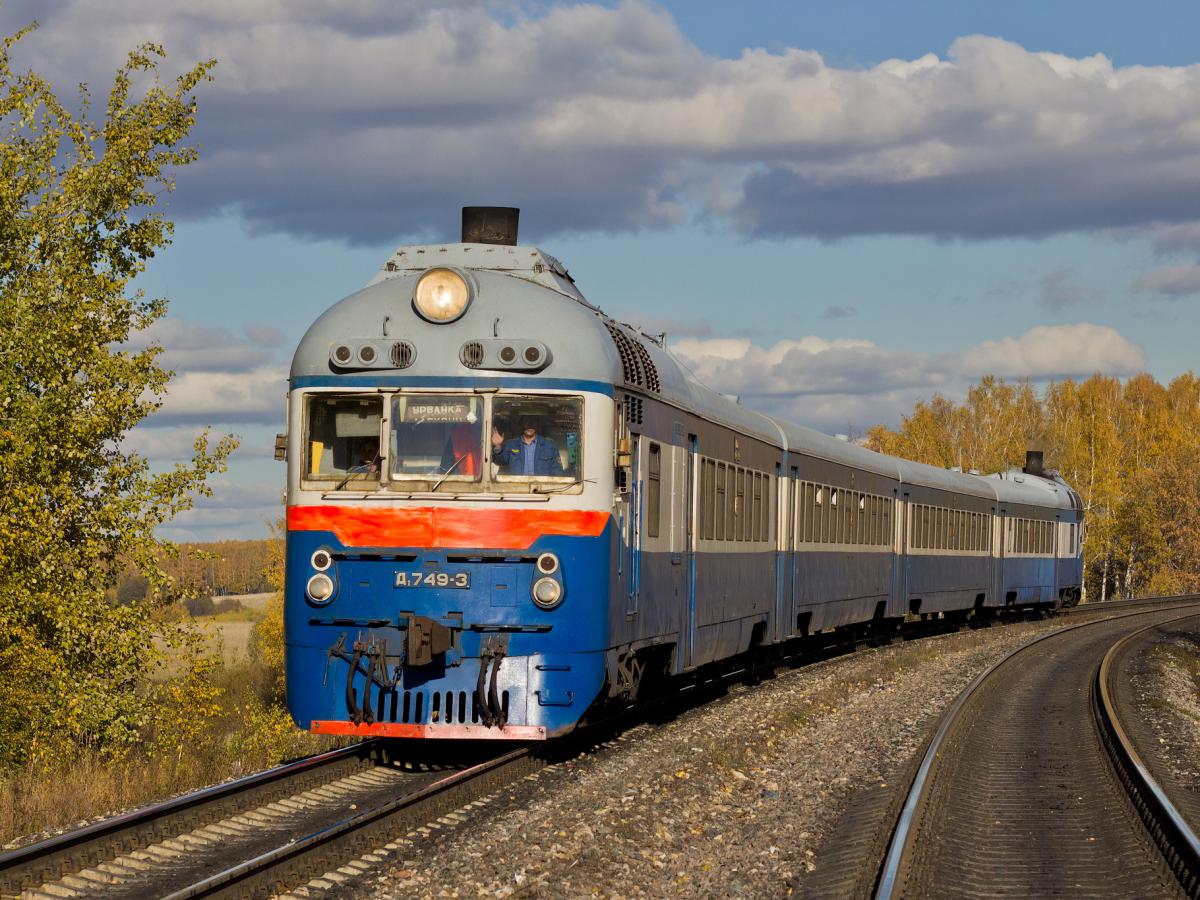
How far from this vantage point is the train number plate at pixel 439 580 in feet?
34.1

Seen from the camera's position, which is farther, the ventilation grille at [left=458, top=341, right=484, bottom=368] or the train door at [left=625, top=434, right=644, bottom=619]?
the train door at [left=625, top=434, right=644, bottom=619]

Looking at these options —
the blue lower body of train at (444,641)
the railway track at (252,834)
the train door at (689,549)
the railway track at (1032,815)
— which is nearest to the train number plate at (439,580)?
the blue lower body of train at (444,641)

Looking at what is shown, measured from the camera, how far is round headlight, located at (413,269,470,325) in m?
10.9

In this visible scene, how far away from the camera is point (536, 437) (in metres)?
10.7

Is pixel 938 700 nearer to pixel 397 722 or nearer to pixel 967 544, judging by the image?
pixel 397 722

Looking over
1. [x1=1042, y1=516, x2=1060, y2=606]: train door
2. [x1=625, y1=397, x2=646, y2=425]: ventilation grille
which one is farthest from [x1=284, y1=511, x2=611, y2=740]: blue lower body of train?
[x1=1042, y1=516, x2=1060, y2=606]: train door

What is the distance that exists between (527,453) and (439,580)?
1057 mm

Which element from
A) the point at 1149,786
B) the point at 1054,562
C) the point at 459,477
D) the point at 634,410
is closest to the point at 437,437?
the point at 459,477

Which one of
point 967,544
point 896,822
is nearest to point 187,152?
point 896,822

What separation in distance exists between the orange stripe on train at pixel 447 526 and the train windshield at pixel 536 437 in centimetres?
29

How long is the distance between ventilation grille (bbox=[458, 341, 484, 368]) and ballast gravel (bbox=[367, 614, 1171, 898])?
9.29 feet

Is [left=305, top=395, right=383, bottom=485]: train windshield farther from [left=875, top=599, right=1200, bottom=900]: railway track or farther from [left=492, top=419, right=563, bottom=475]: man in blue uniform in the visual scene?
[left=875, top=599, right=1200, bottom=900]: railway track

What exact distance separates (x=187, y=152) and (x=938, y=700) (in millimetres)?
10685

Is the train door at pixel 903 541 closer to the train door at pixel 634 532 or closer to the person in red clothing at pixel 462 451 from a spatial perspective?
the train door at pixel 634 532
